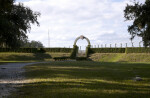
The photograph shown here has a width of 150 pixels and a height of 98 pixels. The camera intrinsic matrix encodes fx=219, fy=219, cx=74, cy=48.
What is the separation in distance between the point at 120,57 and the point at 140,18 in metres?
35.5

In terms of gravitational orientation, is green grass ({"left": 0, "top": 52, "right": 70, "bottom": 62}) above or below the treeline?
below

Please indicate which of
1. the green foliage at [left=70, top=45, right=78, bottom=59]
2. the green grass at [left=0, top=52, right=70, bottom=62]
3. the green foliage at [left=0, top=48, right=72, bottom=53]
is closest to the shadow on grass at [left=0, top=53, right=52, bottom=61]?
the green grass at [left=0, top=52, right=70, bottom=62]

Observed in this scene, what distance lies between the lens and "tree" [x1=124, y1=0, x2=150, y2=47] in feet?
59.1

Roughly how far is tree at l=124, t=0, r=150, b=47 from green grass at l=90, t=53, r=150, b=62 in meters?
28.3

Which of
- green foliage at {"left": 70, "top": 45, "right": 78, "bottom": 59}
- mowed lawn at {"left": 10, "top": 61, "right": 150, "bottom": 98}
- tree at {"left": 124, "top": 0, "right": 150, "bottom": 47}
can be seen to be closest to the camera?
mowed lawn at {"left": 10, "top": 61, "right": 150, "bottom": 98}

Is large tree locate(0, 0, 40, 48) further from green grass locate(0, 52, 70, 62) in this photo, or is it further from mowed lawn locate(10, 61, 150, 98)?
green grass locate(0, 52, 70, 62)

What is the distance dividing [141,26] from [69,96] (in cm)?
1408

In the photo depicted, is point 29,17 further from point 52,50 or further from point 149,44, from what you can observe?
point 52,50

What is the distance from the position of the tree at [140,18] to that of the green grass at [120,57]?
92.9 ft

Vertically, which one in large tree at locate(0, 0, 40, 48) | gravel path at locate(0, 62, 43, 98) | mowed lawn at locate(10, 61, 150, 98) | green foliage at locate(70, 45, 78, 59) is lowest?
gravel path at locate(0, 62, 43, 98)

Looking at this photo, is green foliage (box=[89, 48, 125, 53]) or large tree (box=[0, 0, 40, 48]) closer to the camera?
large tree (box=[0, 0, 40, 48])

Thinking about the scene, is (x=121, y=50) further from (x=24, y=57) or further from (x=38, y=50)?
(x=24, y=57)

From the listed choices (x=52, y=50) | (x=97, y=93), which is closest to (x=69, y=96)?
(x=97, y=93)

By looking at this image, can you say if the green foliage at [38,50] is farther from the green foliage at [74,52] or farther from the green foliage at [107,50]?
the green foliage at [107,50]
